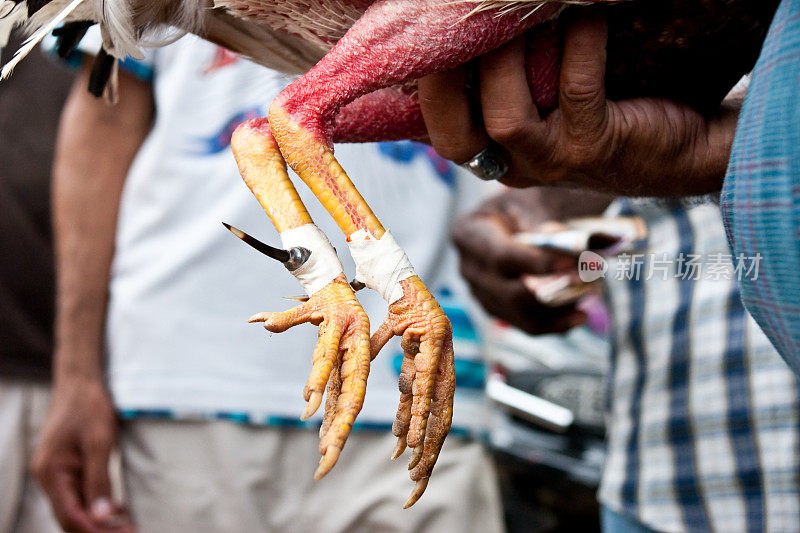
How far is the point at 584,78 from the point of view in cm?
82

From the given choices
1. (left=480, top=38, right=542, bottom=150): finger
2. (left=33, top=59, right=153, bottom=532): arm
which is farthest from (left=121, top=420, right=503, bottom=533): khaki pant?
(left=480, top=38, right=542, bottom=150): finger

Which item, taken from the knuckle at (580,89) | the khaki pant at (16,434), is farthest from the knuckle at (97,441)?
the knuckle at (580,89)

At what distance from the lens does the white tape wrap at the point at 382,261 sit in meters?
0.69

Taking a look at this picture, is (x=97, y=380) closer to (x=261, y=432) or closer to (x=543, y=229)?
(x=261, y=432)

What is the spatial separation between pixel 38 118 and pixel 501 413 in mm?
1730

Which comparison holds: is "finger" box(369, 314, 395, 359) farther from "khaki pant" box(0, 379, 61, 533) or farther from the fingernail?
"khaki pant" box(0, 379, 61, 533)

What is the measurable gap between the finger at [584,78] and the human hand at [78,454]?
125cm

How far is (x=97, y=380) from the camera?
168cm

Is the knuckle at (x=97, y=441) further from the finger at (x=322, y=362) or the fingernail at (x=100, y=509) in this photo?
the finger at (x=322, y=362)

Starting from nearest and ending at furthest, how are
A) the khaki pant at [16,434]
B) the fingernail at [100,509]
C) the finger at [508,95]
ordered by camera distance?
1. the finger at [508,95]
2. the fingernail at [100,509]
3. the khaki pant at [16,434]

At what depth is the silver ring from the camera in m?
0.94

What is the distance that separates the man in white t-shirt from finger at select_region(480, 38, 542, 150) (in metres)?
0.74

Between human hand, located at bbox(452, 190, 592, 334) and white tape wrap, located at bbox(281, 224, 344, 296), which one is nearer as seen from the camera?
white tape wrap, located at bbox(281, 224, 344, 296)

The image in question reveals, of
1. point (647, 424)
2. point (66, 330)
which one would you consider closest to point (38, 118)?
point (66, 330)
